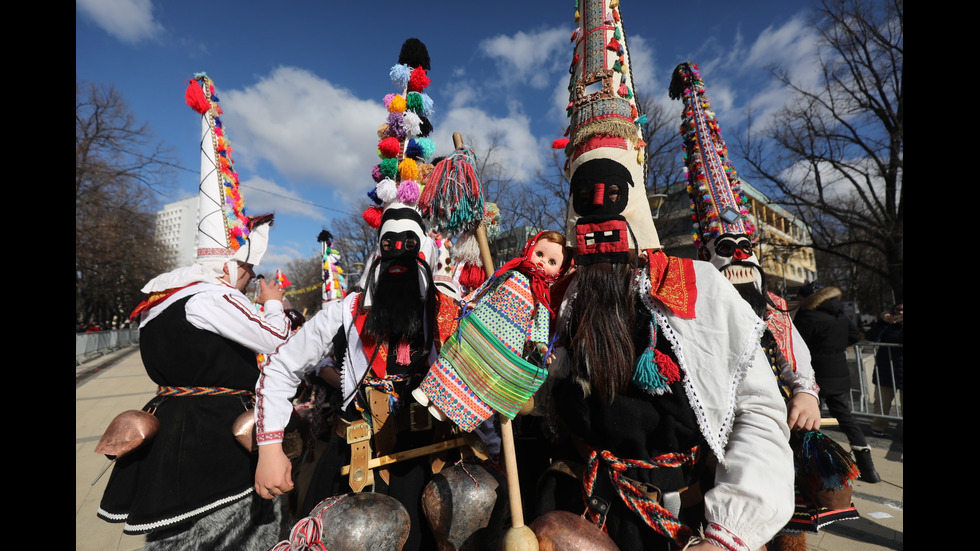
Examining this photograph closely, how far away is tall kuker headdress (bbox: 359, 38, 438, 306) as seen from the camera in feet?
7.79

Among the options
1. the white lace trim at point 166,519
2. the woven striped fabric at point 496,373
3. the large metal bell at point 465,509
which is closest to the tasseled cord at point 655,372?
the woven striped fabric at point 496,373

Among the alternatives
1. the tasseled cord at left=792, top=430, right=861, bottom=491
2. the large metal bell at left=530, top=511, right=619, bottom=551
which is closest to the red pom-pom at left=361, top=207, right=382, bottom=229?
the large metal bell at left=530, top=511, right=619, bottom=551

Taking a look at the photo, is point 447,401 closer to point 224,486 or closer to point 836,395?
point 224,486

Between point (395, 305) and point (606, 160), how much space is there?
4.18 feet

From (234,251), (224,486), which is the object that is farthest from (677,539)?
(234,251)

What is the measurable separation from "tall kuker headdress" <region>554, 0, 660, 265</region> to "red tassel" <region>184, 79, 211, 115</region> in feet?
10.4

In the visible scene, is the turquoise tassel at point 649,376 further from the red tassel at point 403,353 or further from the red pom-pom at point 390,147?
the red pom-pom at point 390,147

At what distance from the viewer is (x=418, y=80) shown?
8.34ft

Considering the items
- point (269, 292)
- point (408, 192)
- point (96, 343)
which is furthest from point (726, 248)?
point (96, 343)

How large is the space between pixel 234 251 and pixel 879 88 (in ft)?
58.8

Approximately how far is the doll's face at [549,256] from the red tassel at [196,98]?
10.7 ft

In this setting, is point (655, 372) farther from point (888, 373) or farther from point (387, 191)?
point (888, 373)

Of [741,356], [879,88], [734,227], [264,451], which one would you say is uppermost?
[879,88]

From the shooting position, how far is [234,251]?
3.54 meters
